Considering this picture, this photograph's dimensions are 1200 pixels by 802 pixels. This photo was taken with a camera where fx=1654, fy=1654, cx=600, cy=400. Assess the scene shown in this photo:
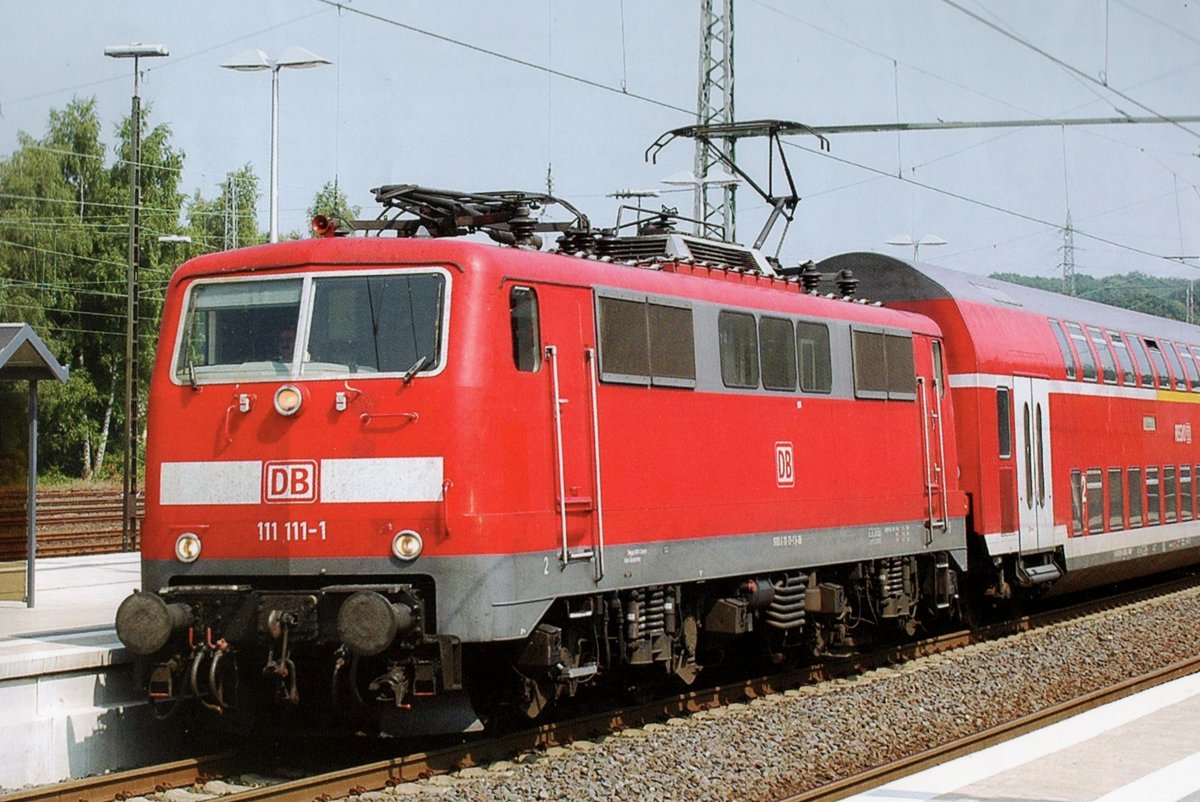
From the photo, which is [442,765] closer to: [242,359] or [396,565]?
[396,565]

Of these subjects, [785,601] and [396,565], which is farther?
[785,601]

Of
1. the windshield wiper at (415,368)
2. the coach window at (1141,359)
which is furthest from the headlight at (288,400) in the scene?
the coach window at (1141,359)

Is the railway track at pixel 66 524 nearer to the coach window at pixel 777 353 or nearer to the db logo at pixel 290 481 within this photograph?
the db logo at pixel 290 481

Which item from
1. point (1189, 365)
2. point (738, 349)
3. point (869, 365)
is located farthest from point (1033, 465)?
point (1189, 365)

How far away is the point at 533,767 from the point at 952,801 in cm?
296

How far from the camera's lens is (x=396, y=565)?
10922 mm

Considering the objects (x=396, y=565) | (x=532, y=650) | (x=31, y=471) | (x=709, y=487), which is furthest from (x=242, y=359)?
(x=31, y=471)

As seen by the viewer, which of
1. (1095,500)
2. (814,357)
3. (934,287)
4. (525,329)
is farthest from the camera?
(1095,500)

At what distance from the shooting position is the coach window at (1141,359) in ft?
79.9

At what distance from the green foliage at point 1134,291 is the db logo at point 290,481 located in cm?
8091

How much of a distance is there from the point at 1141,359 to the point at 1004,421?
5952 mm

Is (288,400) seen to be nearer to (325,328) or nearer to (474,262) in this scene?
(325,328)

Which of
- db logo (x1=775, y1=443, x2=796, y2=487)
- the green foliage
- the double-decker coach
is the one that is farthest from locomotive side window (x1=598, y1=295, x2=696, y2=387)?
the green foliage

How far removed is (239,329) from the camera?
11.7 metres
